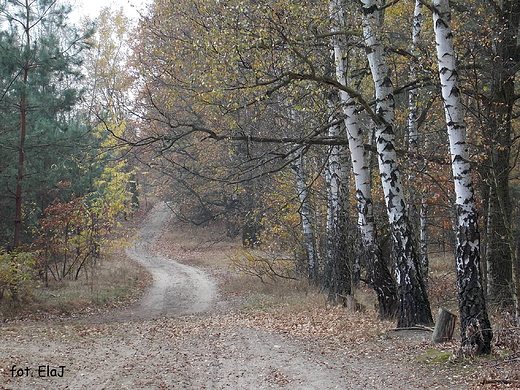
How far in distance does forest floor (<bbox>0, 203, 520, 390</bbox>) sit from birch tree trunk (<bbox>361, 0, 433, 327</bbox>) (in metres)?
0.47

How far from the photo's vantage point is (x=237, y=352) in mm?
9414

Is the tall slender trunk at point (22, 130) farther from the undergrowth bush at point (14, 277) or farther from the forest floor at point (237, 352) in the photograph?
the forest floor at point (237, 352)

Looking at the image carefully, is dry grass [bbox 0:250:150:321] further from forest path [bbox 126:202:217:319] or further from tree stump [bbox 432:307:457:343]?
tree stump [bbox 432:307:457:343]

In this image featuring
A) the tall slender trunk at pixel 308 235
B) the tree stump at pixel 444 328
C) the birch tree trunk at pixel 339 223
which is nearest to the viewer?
the tree stump at pixel 444 328

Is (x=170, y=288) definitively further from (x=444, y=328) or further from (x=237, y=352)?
(x=444, y=328)

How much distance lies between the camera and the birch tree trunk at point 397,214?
968 cm

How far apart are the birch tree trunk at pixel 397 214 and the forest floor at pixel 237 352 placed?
47 centimetres

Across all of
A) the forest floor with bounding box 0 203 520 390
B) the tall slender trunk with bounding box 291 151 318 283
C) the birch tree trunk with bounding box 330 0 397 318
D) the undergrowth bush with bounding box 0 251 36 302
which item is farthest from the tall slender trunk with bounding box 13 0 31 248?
the birch tree trunk with bounding box 330 0 397 318

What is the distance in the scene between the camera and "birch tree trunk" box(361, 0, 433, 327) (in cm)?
968

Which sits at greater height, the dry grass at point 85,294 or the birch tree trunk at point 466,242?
the birch tree trunk at point 466,242

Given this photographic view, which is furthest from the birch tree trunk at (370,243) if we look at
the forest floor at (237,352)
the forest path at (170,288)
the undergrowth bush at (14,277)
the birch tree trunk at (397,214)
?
the undergrowth bush at (14,277)

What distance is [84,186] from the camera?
66.0 ft

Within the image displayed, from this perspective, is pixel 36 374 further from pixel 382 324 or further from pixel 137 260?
pixel 137 260

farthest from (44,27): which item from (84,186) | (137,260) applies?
(137,260)
